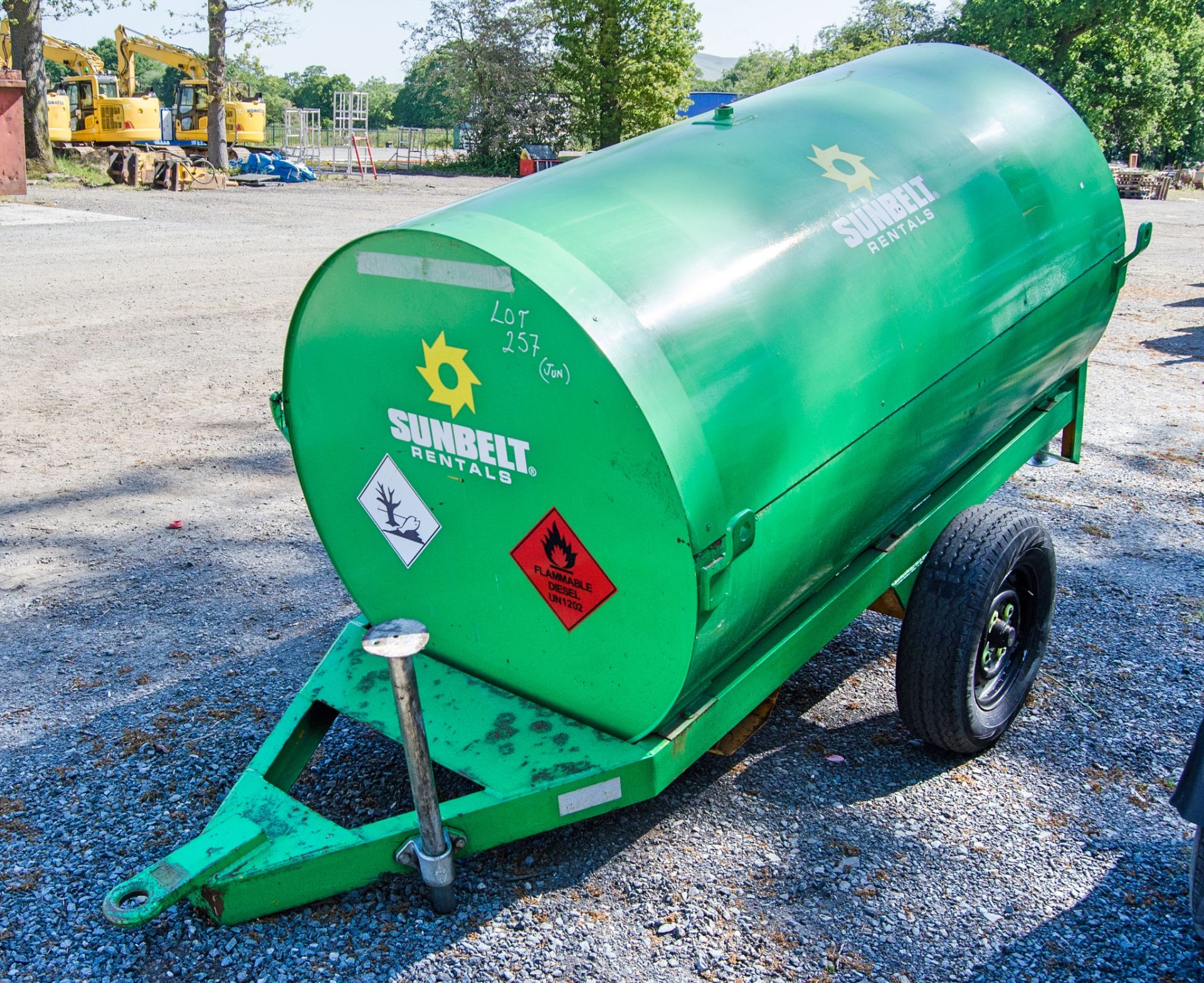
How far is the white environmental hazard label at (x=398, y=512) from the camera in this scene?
3.03 meters

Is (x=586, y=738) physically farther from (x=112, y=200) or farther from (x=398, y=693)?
(x=112, y=200)

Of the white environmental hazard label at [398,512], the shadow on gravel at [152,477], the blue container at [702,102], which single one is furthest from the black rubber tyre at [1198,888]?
the blue container at [702,102]

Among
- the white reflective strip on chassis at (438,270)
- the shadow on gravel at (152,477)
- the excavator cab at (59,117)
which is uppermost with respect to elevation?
the excavator cab at (59,117)

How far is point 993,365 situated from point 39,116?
24.7m

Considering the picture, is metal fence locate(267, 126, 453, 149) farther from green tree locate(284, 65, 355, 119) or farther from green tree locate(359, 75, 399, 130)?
green tree locate(284, 65, 355, 119)

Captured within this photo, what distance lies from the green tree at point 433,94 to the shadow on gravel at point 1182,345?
2850cm

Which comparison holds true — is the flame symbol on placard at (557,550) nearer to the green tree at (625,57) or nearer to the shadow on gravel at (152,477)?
the shadow on gravel at (152,477)

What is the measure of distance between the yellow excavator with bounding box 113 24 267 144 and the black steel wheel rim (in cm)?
2659

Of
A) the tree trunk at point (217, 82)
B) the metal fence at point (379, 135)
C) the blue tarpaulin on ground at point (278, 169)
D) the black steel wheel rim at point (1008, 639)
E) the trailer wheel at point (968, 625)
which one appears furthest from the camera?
the metal fence at point (379, 135)

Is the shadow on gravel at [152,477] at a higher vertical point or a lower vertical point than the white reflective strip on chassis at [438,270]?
lower

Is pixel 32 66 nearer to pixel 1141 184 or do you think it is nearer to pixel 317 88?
pixel 1141 184

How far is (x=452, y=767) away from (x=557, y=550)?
700mm

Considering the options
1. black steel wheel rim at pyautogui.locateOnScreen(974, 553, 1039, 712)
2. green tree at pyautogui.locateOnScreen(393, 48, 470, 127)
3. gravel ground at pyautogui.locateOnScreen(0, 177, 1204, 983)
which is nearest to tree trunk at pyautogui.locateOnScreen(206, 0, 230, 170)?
green tree at pyautogui.locateOnScreen(393, 48, 470, 127)

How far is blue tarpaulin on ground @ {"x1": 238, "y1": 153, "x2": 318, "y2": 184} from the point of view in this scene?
25.7 m
